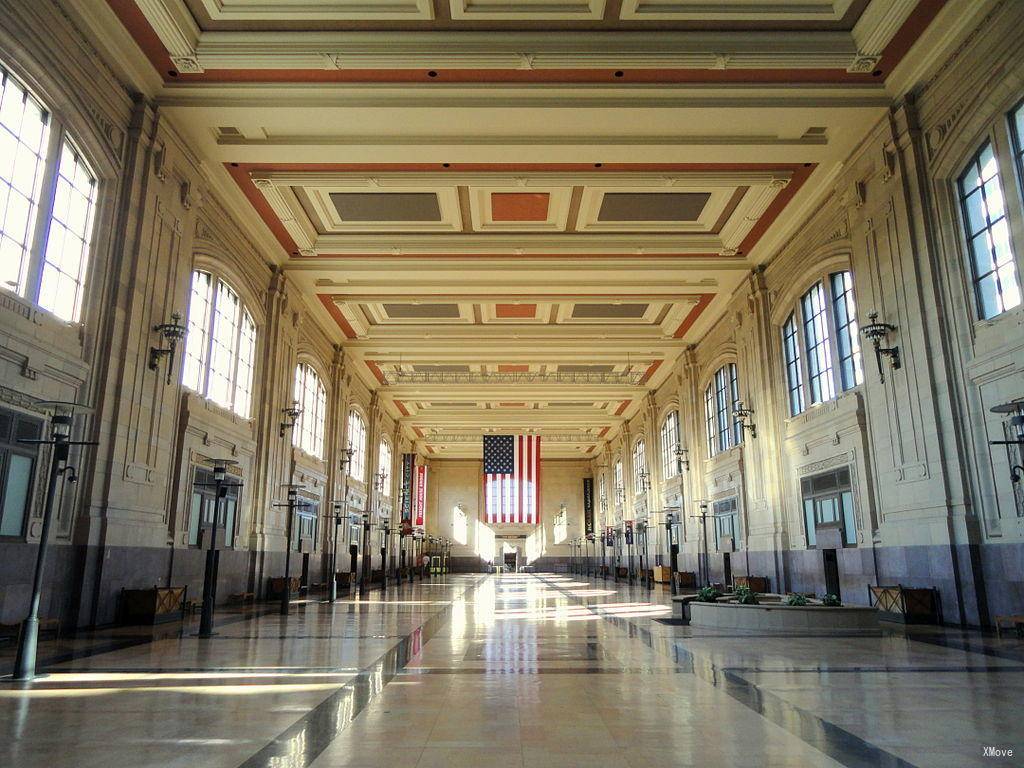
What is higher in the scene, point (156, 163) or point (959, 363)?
point (156, 163)

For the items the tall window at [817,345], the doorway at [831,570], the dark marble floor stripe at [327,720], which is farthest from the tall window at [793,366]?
the dark marble floor stripe at [327,720]

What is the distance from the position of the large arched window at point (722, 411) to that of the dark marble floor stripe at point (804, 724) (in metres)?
15.5

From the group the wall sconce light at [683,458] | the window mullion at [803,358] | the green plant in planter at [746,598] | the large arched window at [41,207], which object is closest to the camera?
the large arched window at [41,207]

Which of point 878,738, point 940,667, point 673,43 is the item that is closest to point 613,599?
point 940,667

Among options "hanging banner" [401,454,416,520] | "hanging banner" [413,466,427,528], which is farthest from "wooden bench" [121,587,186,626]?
"hanging banner" [413,466,427,528]

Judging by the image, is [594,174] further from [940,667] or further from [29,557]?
[29,557]

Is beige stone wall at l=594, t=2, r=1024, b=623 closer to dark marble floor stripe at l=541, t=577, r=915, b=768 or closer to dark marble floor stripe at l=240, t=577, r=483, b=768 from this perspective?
dark marble floor stripe at l=541, t=577, r=915, b=768

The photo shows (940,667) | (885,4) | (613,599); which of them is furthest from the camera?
(613,599)

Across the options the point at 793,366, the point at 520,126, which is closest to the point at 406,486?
the point at 793,366

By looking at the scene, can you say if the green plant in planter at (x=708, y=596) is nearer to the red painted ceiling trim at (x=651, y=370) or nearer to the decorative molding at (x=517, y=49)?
the decorative molding at (x=517, y=49)

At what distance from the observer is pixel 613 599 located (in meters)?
20.3

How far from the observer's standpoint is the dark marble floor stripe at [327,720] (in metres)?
4.32

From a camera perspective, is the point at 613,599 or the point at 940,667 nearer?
the point at 940,667

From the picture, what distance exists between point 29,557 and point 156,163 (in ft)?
23.7
